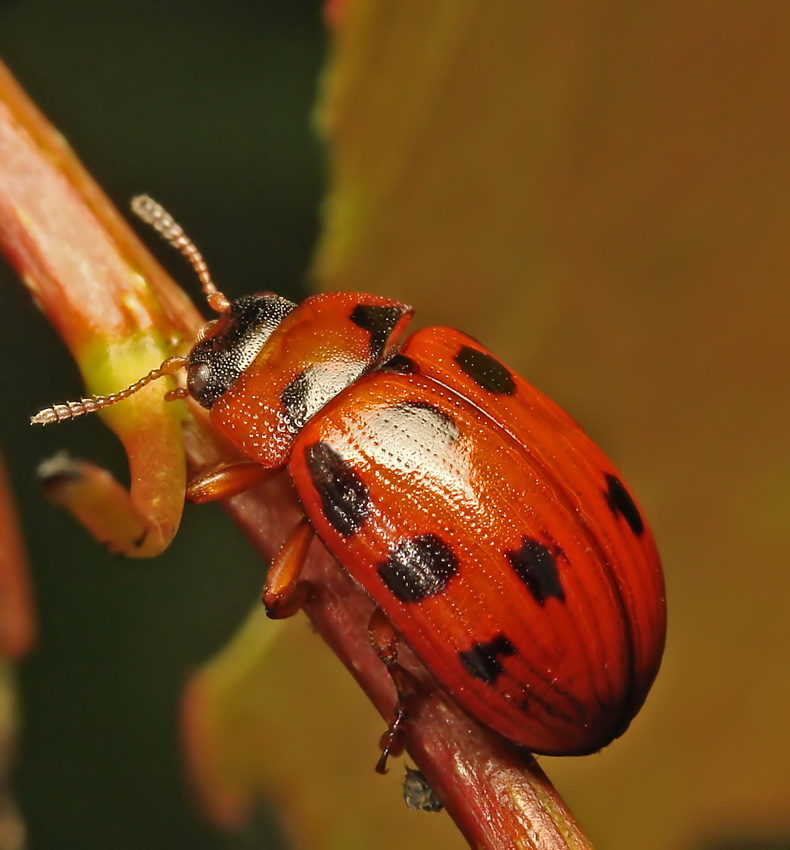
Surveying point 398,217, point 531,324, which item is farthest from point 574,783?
point 398,217

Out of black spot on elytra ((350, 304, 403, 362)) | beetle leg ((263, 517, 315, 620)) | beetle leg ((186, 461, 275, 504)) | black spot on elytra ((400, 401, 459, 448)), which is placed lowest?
beetle leg ((263, 517, 315, 620))

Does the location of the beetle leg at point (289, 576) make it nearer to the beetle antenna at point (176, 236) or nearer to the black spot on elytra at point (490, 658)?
the black spot on elytra at point (490, 658)

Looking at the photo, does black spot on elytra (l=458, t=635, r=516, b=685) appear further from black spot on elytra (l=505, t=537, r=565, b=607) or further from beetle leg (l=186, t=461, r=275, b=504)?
beetle leg (l=186, t=461, r=275, b=504)

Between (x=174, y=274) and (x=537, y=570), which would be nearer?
(x=537, y=570)

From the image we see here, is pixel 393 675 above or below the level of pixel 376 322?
below

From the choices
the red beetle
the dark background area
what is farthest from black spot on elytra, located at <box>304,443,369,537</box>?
the dark background area

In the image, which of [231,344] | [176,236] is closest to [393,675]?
[231,344]

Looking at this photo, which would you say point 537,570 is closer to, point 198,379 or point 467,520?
point 467,520

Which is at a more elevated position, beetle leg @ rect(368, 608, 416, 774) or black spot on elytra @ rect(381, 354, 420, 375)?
black spot on elytra @ rect(381, 354, 420, 375)
